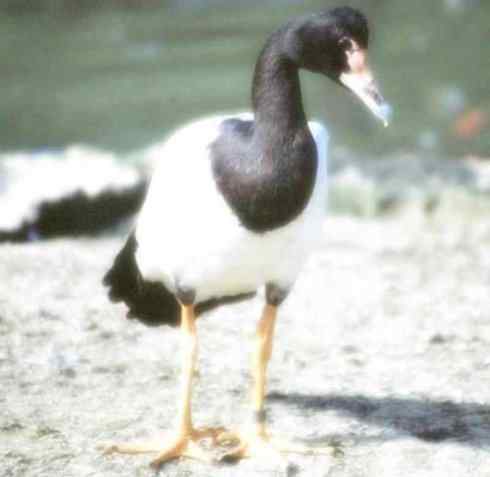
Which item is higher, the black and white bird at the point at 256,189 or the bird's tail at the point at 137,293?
the black and white bird at the point at 256,189

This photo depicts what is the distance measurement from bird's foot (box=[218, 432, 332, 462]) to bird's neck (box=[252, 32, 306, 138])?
3.62 feet

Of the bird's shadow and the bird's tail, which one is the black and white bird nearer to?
the bird's tail

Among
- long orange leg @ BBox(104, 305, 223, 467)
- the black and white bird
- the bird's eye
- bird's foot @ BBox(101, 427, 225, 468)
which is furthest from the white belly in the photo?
bird's foot @ BBox(101, 427, 225, 468)

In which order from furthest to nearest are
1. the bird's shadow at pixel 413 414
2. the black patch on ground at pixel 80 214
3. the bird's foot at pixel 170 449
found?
the black patch on ground at pixel 80 214, the bird's shadow at pixel 413 414, the bird's foot at pixel 170 449

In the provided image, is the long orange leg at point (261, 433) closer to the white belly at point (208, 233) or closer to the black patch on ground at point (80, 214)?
the white belly at point (208, 233)

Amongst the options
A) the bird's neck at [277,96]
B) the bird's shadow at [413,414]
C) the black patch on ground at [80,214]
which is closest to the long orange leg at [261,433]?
the bird's shadow at [413,414]

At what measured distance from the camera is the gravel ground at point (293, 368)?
465cm

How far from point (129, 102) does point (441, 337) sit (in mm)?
8401

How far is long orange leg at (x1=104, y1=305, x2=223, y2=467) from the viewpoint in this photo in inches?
182

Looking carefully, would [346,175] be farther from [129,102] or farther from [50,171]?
[129,102]

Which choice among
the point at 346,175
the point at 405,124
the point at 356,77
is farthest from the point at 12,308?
the point at 405,124

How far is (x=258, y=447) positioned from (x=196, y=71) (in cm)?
1071

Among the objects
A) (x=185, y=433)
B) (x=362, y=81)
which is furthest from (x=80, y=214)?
(x=362, y=81)

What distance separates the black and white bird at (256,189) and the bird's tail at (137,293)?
0.31m
